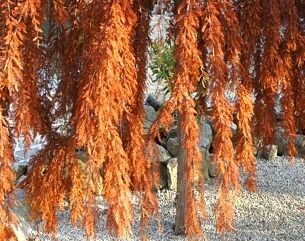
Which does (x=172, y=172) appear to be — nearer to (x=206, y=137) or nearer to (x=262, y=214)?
(x=206, y=137)

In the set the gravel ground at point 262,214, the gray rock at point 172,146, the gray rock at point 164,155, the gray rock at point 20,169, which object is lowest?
the gravel ground at point 262,214

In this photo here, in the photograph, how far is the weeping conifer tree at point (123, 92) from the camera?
1.27 metres

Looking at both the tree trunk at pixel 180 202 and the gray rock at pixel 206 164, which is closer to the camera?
the tree trunk at pixel 180 202

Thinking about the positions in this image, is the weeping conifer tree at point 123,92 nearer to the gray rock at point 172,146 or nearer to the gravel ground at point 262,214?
the gravel ground at point 262,214

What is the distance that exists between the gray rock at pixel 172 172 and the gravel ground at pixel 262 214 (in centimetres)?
5

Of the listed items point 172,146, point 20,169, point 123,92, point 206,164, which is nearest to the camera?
point 123,92

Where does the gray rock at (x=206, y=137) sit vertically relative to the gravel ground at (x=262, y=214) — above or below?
above

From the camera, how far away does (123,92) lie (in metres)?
1.30

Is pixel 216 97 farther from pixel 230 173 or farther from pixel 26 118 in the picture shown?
pixel 26 118

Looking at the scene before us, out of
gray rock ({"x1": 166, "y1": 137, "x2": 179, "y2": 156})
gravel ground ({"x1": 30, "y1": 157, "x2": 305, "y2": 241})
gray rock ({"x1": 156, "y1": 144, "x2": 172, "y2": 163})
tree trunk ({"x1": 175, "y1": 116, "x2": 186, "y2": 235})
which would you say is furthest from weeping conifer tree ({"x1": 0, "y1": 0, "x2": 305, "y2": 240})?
gray rock ({"x1": 166, "y1": 137, "x2": 179, "y2": 156})

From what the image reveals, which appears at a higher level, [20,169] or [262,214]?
[20,169]

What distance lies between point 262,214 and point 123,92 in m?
2.57

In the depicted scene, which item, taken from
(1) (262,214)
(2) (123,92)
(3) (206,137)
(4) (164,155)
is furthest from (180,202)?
(2) (123,92)

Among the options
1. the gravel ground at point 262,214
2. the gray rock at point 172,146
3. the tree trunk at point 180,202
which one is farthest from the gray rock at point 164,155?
the tree trunk at point 180,202
